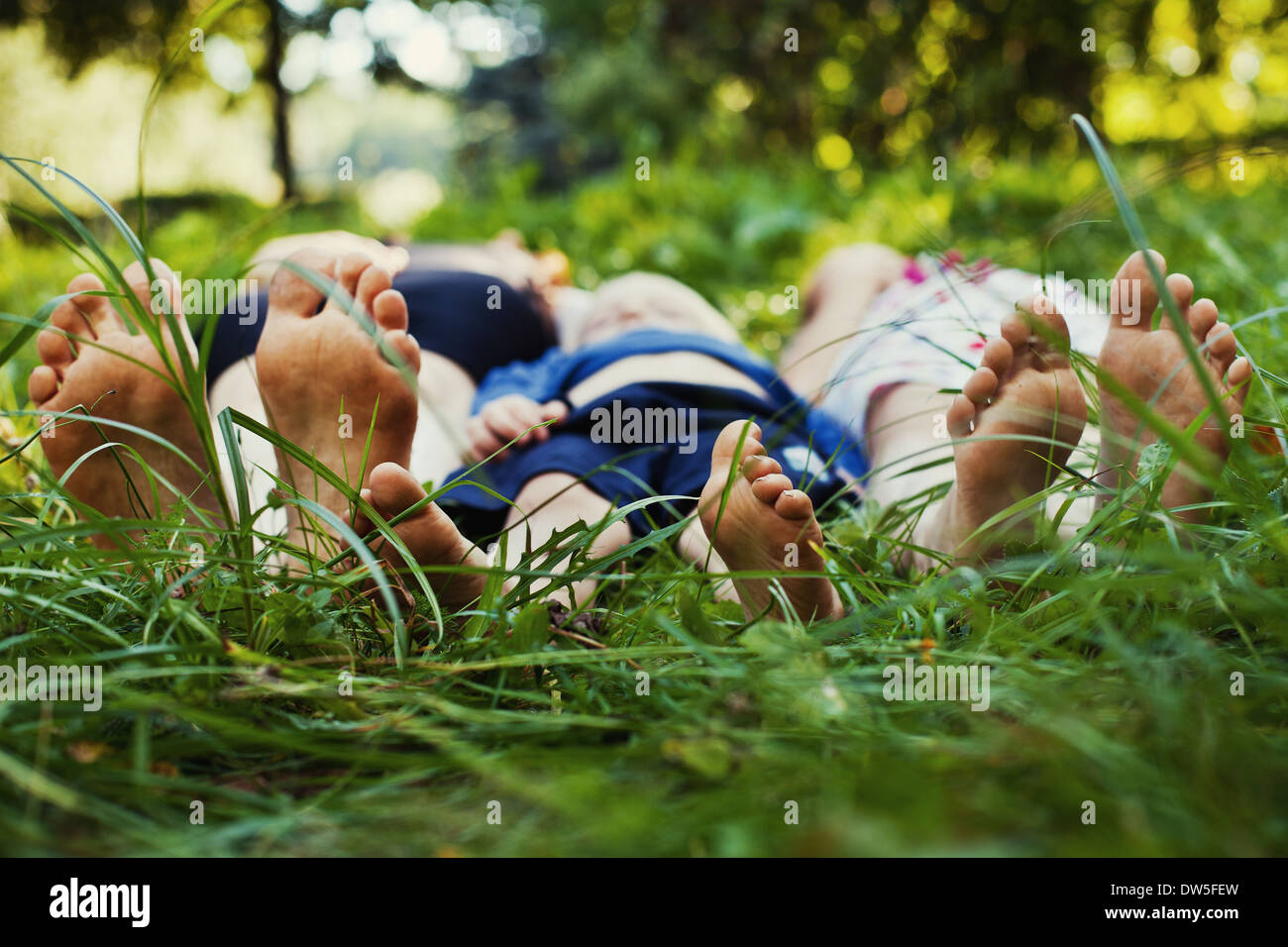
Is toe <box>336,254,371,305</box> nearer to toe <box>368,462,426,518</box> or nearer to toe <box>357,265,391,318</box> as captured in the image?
toe <box>357,265,391,318</box>

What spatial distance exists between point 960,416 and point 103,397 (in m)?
1.02

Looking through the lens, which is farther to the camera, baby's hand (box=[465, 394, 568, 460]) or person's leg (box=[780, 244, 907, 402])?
person's leg (box=[780, 244, 907, 402])

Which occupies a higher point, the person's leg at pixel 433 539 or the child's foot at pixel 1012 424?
the child's foot at pixel 1012 424

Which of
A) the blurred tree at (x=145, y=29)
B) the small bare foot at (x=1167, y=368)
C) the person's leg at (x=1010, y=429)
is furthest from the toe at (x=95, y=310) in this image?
the blurred tree at (x=145, y=29)

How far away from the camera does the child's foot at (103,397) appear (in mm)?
1072

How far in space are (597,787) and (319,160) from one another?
14.6m

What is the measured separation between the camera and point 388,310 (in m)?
1.03

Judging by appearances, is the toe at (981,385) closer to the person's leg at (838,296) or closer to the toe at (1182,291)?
the toe at (1182,291)

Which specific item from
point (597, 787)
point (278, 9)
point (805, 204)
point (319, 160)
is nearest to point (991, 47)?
point (805, 204)

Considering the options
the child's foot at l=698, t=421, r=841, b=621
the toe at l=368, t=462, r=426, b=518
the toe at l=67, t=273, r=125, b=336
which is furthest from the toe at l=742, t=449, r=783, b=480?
the toe at l=67, t=273, r=125, b=336

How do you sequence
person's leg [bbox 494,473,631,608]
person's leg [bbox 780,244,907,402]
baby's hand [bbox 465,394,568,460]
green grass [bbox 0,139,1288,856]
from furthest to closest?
person's leg [bbox 780,244,907,402]
baby's hand [bbox 465,394,568,460]
person's leg [bbox 494,473,631,608]
green grass [bbox 0,139,1288,856]

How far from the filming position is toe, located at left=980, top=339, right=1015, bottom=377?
963 mm

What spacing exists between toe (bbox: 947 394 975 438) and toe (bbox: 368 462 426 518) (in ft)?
1.95
